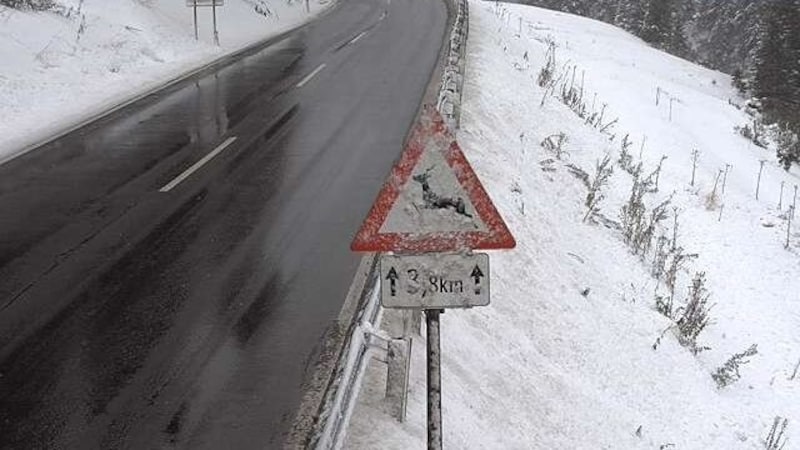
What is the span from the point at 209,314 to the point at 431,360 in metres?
3.05

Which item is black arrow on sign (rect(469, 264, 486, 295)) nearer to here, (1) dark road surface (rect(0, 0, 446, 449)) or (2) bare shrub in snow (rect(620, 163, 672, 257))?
(1) dark road surface (rect(0, 0, 446, 449))

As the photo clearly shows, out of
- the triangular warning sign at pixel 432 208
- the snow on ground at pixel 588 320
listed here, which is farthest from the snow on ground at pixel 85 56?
the triangular warning sign at pixel 432 208

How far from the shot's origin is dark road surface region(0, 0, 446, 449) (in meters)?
5.03

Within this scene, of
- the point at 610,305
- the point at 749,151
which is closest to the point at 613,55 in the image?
the point at 749,151

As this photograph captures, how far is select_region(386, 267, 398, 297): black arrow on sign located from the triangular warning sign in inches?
4.2

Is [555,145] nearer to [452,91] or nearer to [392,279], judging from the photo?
[452,91]

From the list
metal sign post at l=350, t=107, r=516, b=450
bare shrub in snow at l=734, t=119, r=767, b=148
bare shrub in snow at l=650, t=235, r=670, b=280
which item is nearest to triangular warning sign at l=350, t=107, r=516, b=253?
metal sign post at l=350, t=107, r=516, b=450

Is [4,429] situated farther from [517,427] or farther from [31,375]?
[517,427]

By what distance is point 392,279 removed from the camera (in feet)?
11.9

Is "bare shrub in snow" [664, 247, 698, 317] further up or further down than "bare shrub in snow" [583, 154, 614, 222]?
further down

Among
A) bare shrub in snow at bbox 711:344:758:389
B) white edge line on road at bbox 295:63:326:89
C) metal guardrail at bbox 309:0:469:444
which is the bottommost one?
bare shrub in snow at bbox 711:344:758:389

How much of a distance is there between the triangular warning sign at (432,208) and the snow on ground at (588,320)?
1.53 m

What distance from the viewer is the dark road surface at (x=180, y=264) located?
5027mm

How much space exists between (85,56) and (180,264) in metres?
10.1
